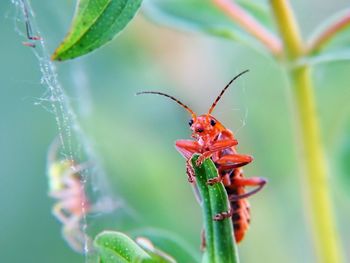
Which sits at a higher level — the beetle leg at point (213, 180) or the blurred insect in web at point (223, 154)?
the blurred insect in web at point (223, 154)

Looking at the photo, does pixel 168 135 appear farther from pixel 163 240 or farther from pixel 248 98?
pixel 163 240

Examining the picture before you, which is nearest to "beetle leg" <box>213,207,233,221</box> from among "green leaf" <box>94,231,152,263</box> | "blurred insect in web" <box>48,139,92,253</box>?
"green leaf" <box>94,231,152,263</box>

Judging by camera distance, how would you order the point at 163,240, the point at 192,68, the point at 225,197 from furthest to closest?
the point at 192,68
the point at 163,240
the point at 225,197

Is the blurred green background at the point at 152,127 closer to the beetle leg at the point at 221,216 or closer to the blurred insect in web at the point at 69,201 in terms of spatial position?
the blurred insect in web at the point at 69,201

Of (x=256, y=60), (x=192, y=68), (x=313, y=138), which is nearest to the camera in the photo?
(x=313, y=138)

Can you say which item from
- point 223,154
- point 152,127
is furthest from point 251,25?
point 152,127

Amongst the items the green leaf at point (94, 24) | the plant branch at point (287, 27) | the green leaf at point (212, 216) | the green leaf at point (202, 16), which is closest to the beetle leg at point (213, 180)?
the green leaf at point (212, 216)

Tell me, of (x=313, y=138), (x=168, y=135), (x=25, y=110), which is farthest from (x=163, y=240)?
(x=25, y=110)
